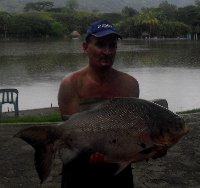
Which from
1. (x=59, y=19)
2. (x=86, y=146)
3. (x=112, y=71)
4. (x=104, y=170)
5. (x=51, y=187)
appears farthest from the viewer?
(x=59, y=19)

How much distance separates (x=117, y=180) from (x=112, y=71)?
744mm

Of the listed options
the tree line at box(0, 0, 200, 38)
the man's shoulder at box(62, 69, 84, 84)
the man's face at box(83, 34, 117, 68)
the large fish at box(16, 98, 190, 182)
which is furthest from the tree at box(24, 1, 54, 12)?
the large fish at box(16, 98, 190, 182)

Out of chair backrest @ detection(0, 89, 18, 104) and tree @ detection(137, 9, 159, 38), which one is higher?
tree @ detection(137, 9, 159, 38)

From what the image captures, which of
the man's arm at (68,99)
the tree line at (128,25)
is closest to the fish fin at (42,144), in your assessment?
the man's arm at (68,99)

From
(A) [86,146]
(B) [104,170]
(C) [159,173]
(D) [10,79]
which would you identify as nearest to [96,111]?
(A) [86,146]

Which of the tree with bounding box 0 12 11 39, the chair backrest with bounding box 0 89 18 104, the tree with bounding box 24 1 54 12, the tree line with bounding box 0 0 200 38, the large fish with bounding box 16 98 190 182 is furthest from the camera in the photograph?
the tree with bounding box 24 1 54 12

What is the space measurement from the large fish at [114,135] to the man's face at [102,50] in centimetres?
37

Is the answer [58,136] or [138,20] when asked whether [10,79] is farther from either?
[138,20]

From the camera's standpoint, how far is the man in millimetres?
3012

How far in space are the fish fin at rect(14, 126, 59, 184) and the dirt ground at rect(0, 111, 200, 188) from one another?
2.97 meters

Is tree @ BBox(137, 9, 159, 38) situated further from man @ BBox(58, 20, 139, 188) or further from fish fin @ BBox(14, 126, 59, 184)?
fish fin @ BBox(14, 126, 59, 184)

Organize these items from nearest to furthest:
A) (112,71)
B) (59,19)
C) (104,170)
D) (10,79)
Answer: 1. (104,170)
2. (112,71)
3. (10,79)
4. (59,19)

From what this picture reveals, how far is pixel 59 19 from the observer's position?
5748 inches

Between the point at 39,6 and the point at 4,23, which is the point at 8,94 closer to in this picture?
the point at 4,23
